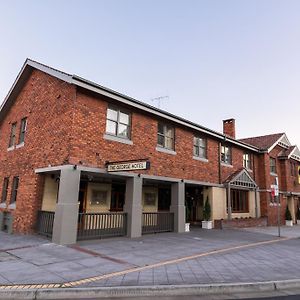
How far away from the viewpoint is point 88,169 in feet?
40.0

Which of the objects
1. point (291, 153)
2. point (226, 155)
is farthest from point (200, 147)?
point (291, 153)

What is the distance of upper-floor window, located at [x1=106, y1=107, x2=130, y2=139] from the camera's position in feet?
44.8

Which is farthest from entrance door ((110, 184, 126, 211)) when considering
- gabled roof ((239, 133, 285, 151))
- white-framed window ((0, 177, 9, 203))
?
gabled roof ((239, 133, 285, 151))

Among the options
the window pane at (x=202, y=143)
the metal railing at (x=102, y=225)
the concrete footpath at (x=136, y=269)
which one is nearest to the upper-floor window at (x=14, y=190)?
the concrete footpath at (x=136, y=269)

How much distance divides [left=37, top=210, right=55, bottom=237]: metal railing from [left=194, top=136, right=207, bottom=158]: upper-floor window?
988 cm

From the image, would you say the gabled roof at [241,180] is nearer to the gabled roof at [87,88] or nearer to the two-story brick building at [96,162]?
the two-story brick building at [96,162]

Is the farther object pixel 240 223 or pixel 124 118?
pixel 240 223

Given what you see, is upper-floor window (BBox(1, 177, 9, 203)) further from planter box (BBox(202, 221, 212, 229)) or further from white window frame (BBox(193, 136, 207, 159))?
planter box (BBox(202, 221, 212, 229))

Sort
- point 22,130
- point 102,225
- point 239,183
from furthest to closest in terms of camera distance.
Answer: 1. point 239,183
2. point 22,130
3. point 102,225

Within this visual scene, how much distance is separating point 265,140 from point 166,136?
599 inches

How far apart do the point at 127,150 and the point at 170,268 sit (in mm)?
7180

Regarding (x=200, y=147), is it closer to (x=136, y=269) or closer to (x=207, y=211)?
(x=207, y=211)

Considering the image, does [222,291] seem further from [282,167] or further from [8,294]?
[282,167]

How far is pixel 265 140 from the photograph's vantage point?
2812 centimetres
